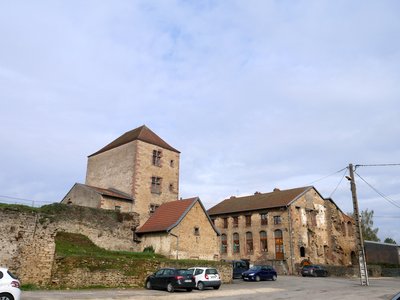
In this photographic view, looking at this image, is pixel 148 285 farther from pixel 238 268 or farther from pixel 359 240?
pixel 359 240

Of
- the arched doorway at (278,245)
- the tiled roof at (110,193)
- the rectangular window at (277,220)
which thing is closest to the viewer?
the tiled roof at (110,193)

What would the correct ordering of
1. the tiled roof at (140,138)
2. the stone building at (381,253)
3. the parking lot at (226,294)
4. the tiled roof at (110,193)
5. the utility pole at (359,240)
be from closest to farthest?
the parking lot at (226,294), the utility pole at (359,240), the tiled roof at (110,193), the tiled roof at (140,138), the stone building at (381,253)

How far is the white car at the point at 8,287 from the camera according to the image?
12.5 meters

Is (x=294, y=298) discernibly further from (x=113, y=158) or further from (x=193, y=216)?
(x=113, y=158)

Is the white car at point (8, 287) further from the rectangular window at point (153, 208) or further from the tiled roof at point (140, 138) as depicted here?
the tiled roof at point (140, 138)

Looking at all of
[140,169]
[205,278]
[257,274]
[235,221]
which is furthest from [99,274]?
[235,221]

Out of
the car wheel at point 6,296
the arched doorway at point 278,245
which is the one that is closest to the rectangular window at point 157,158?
the arched doorway at point 278,245

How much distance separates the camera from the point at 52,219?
2534 centimetres

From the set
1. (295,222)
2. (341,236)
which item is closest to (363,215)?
A: (341,236)

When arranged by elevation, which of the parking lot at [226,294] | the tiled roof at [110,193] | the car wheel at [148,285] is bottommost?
the parking lot at [226,294]

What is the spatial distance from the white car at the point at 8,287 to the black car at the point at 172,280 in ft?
32.7

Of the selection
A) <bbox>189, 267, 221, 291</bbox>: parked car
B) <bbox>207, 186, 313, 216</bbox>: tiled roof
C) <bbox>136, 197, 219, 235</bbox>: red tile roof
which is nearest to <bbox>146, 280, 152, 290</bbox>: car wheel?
<bbox>189, 267, 221, 291</bbox>: parked car

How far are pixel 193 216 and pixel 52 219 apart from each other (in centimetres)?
1223

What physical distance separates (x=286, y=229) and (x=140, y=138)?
2020 cm
